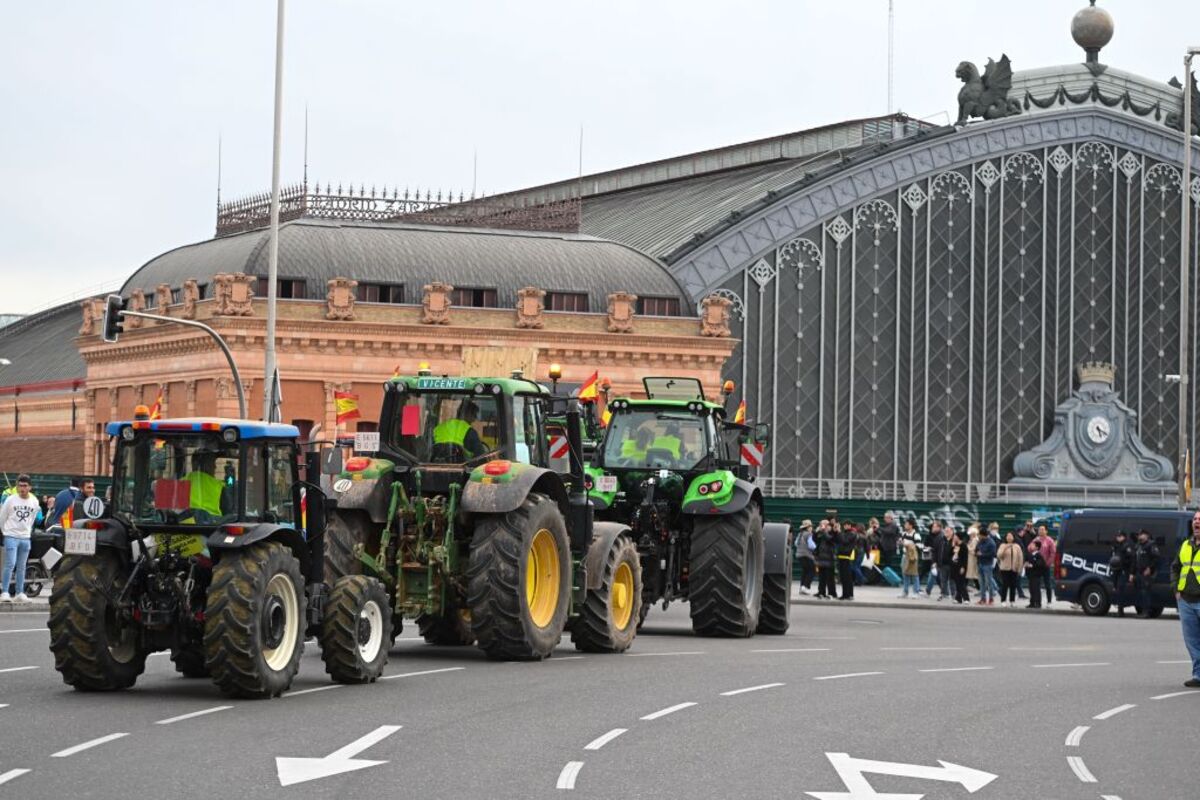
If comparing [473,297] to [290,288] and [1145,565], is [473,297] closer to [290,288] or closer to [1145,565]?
[290,288]

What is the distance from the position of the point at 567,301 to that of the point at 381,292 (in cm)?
537

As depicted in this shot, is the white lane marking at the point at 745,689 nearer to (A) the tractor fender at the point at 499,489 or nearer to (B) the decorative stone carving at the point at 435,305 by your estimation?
(A) the tractor fender at the point at 499,489

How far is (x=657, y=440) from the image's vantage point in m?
28.3

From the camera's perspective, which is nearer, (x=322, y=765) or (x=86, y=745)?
(x=322, y=765)

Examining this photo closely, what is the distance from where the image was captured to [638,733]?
51.7ft

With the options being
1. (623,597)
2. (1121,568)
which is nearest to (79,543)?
(623,597)

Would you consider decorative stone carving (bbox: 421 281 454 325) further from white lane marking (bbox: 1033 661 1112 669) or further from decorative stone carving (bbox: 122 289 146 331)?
white lane marking (bbox: 1033 661 1112 669)

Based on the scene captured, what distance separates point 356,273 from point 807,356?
14148 mm

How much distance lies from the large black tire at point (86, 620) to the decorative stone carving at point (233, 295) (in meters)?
37.3

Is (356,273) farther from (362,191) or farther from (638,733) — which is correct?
(638,733)

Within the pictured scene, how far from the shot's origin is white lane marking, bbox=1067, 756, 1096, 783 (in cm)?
1391

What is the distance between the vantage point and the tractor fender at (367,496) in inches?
858

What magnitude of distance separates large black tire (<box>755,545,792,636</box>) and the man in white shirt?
10605mm

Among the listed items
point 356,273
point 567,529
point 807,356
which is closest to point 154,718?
point 567,529
